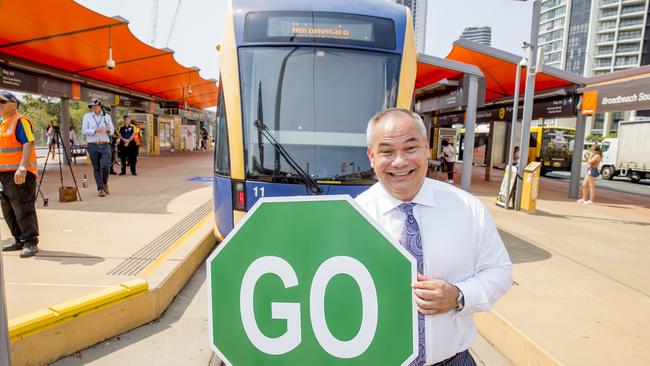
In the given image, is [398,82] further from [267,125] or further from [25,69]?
[25,69]

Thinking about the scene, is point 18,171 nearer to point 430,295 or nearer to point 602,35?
point 430,295

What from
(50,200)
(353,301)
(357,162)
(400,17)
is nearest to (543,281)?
(357,162)

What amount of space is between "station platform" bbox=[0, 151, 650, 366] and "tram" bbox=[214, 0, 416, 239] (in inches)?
47.4

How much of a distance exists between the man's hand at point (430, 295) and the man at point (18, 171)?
497 cm

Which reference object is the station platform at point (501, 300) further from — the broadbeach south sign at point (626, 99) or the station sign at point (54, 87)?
the station sign at point (54, 87)

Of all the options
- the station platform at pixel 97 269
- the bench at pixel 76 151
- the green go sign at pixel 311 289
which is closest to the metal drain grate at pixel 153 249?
the station platform at pixel 97 269

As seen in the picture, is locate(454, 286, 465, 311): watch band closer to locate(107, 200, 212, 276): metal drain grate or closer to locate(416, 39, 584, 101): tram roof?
locate(107, 200, 212, 276): metal drain grate

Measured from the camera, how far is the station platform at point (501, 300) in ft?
10.5

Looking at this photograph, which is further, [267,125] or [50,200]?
[50,200]

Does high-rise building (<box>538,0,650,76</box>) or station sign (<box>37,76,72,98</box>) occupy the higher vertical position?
high-rise building (<box>538,0,650,76</box>)

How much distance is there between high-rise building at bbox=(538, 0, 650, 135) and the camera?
241 feet

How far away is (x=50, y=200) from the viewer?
8.50 metres

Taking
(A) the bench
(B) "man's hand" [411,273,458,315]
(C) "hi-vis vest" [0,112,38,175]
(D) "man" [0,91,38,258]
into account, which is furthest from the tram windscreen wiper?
(A) the bench

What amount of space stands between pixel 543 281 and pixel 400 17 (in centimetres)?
349
